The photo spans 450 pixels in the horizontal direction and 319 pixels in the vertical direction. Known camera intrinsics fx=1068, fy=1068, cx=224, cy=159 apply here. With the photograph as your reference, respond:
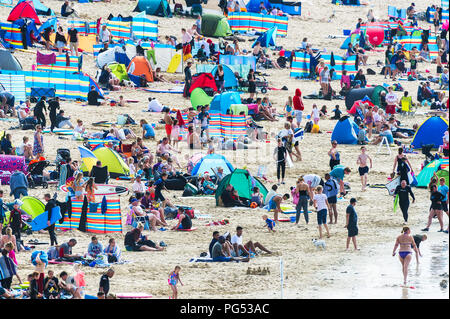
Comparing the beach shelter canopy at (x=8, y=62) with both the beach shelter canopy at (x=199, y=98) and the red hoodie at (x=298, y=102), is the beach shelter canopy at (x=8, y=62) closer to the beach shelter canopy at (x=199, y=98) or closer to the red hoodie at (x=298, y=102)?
the beach shelter canopy at (x=199, y=98)

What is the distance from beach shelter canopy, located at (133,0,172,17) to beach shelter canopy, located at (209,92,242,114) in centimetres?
1364

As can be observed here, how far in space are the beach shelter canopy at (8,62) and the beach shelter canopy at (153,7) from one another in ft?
39.6

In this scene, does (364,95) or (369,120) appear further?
(364,95)

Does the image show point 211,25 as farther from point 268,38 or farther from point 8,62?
point 8,62

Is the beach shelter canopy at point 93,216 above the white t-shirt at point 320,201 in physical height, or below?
below

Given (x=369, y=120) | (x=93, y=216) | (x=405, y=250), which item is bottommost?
(x=93, y=216)

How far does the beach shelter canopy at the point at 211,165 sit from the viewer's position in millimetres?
23047

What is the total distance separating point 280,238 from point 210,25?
72.2 feet

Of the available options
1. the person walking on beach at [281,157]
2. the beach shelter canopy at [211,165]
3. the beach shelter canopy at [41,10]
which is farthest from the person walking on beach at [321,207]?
the beach shelter canopy at [41,10]

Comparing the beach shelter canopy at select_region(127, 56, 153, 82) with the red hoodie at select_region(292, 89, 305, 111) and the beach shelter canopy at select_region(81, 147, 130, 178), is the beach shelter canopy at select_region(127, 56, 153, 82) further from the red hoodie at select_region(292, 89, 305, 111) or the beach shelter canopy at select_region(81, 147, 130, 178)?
the beach shelter canopy at select_region(81, 147, 130, 178)

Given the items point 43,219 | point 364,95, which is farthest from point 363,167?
point 364,95

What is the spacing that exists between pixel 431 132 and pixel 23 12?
14502 millimetres

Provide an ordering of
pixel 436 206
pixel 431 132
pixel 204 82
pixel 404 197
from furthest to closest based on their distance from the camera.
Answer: pixel 204 82 < pixel 431 132 < pixel 404 197 < pixel 436 206

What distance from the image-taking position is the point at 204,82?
1243 inches
